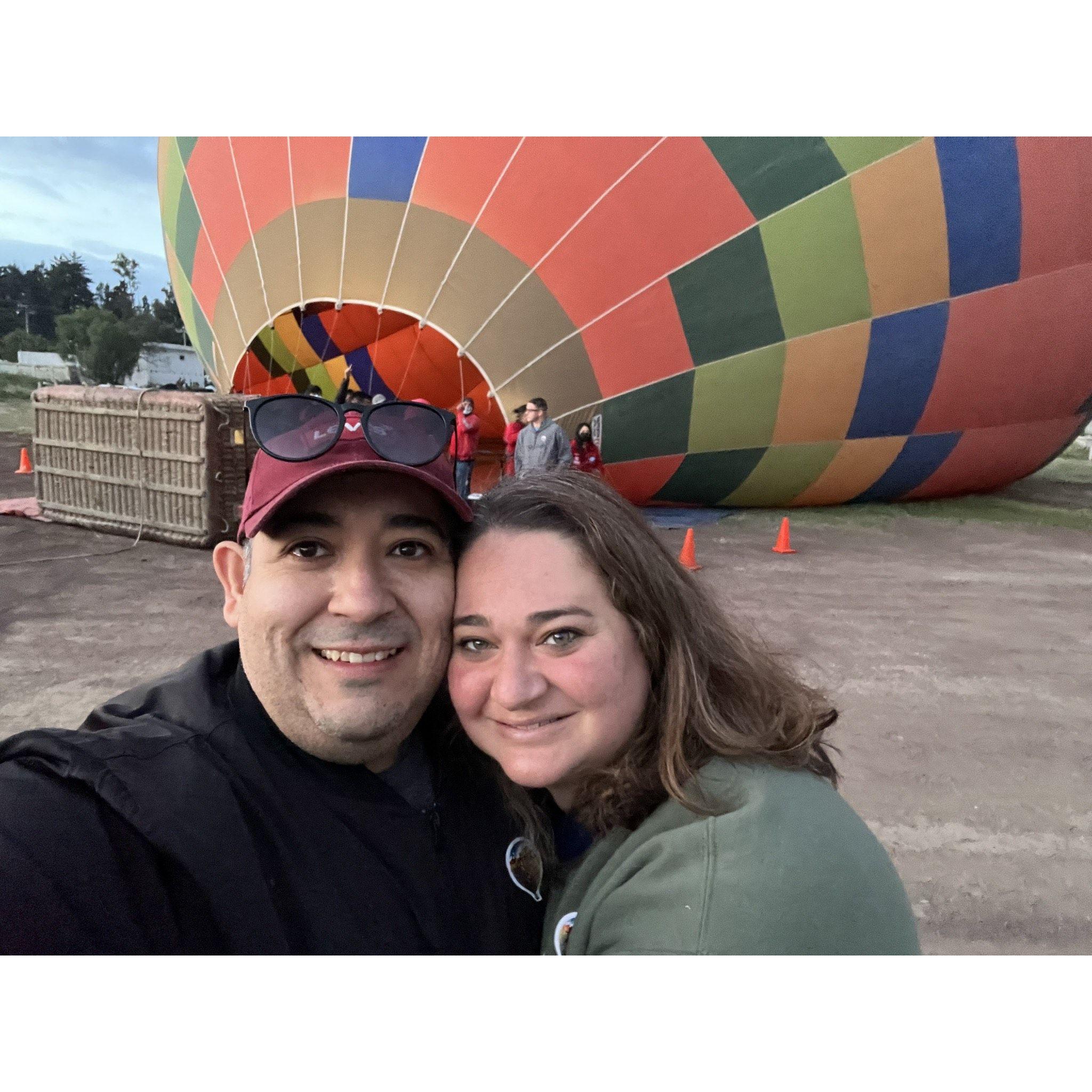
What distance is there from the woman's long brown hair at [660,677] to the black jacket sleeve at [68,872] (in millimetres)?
588

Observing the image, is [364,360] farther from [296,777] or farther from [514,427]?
[296,777]

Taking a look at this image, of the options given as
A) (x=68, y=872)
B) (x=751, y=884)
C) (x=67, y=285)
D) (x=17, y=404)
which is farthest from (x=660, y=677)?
(x=17, y=404)

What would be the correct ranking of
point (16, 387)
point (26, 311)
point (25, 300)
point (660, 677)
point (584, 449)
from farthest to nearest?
point (584, 449)
point (16, 387)
point (26, 311)
point (25, 300)
point (660, 677)

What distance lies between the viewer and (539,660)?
1223 millimetres

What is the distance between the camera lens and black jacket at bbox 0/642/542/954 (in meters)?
0.90

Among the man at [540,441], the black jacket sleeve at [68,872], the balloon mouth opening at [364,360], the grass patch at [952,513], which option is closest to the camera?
the black jacket sleeve at [68,872]

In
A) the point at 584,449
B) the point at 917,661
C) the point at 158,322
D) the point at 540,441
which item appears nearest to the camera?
the point at 917,661

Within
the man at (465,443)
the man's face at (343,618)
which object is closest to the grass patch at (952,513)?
the man at (465,443)

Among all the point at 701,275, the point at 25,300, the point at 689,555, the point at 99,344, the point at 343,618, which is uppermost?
the point at 701,275

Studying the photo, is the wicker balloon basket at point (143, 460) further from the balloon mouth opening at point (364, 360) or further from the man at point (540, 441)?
the man at point (540, 441)

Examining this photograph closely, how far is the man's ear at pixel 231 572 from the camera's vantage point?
1224 mm

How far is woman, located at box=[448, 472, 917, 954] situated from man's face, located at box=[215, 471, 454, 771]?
108mm

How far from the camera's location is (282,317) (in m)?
6.60

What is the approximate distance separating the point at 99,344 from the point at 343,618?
6108 mm
